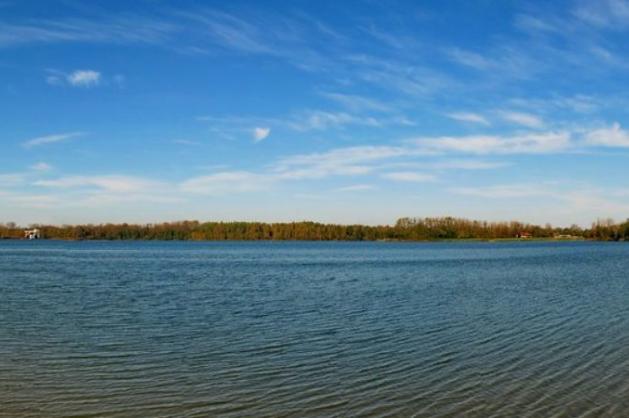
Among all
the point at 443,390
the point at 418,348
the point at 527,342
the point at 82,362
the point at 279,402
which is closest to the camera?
the point at 279,402

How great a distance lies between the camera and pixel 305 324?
19.2m

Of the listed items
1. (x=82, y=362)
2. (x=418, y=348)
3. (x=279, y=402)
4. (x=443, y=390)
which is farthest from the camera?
(x=418, y=348)

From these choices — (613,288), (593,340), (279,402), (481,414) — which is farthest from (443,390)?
(613,288)

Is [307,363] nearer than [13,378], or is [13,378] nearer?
A: [13,378]

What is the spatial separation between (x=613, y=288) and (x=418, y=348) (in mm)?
22434

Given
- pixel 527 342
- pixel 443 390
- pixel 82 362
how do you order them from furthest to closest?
pixel 527 342
pixel 82 362
pixel 443 390

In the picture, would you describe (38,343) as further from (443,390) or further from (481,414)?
(481,414)

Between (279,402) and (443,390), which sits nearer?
(279,402)

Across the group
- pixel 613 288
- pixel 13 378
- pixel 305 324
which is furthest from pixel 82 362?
pixel 613 288

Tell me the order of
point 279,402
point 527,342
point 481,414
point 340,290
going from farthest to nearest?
point 340,290, point 527,342, point 279,402, point 481,414

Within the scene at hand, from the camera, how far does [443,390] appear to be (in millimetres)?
11070

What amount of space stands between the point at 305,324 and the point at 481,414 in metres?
10.2

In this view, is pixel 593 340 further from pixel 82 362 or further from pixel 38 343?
pixel 38 343

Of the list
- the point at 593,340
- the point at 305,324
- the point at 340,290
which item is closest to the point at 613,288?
the point at 340,290
